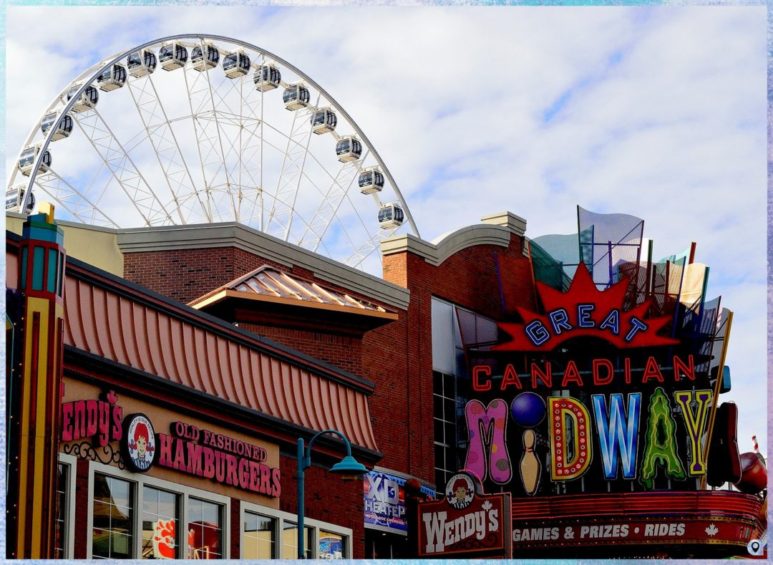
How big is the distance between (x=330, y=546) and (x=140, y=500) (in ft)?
20.5

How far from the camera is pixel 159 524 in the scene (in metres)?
24.6

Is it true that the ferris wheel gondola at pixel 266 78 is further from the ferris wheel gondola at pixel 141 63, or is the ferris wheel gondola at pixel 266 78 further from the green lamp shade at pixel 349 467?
the green lamp shade at pixel 349 467

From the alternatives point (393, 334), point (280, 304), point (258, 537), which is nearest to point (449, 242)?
point (393, 334)

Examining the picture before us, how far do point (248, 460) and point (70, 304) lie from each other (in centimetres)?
541

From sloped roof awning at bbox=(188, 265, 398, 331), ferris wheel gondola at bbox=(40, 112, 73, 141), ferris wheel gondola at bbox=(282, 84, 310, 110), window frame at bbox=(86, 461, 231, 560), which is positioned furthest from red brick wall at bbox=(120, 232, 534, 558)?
ferris wheel gondola at bbox=(40, 112, 73, 141)

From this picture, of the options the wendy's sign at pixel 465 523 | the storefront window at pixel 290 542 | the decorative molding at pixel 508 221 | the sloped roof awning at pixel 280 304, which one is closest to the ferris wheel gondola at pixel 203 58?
the decorative molding at pixel 508 221

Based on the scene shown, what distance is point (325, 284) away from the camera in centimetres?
4406

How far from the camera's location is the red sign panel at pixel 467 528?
1684 inches

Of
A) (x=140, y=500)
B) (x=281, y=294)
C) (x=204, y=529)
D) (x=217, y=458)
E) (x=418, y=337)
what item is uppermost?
(x=418, y=337)

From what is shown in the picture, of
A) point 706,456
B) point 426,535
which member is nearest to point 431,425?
point 426,535

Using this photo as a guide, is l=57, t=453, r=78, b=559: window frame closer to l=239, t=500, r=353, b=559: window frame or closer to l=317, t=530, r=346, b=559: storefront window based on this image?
l=239, t=500, r=353, b=559: window frame

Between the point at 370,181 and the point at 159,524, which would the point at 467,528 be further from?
the point at 370,181

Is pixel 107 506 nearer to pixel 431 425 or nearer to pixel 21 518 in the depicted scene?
pixel 21 518

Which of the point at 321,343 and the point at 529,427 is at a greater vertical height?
the point at 321,343
